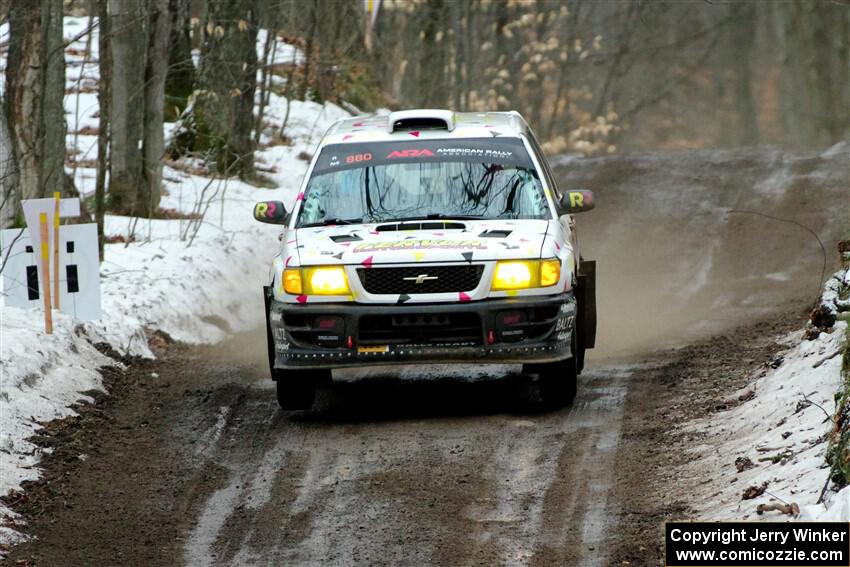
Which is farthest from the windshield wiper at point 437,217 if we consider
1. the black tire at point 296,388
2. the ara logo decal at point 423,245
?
the black tire at point 296,388

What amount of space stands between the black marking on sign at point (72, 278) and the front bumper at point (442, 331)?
11.3 feet

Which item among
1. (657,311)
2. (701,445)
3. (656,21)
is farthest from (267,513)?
(656,21)

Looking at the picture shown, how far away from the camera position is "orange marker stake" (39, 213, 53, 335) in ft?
36.7

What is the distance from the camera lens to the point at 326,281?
364 inches

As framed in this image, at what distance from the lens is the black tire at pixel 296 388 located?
31.9ft

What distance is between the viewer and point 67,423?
973cm

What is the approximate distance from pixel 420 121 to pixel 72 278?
3406 millimetres

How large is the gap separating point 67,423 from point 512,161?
3.65 metres

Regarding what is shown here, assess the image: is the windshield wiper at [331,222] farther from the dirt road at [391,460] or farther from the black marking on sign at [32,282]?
the black marking on sign at [32,282]

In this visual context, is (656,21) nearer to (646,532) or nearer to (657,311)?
(657,311)

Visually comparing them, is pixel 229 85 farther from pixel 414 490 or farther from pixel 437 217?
pixel 414 490

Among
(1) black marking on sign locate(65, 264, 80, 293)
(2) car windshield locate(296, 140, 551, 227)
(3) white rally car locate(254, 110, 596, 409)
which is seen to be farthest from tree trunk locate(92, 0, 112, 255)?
(3) white rally car locate(254, 110, 596, 409)

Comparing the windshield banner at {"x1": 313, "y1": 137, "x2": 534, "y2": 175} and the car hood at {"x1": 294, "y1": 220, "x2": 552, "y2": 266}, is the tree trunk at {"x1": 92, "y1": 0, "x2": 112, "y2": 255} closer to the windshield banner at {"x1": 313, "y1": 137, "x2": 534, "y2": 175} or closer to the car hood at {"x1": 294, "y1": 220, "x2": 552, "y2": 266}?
the windshield banner at {"x1": 313, "y1": 137, "x2": 534, "y2": 175}

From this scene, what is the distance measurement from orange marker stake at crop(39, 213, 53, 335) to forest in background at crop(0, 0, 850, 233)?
677 centimetres
